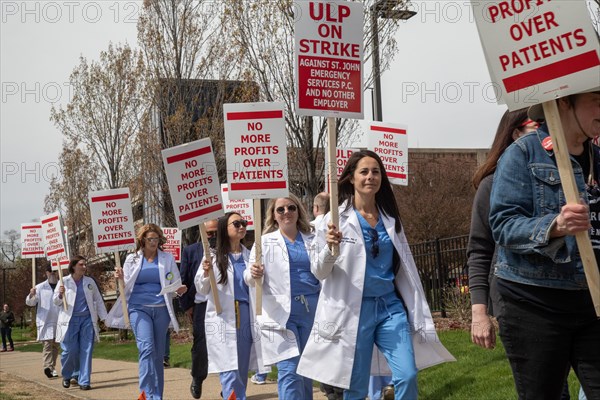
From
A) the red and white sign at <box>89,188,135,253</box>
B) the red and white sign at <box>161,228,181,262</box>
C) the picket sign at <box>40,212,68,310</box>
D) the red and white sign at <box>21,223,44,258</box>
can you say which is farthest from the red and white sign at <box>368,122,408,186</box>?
the red and white sign at <box>21,223,44,258</box>

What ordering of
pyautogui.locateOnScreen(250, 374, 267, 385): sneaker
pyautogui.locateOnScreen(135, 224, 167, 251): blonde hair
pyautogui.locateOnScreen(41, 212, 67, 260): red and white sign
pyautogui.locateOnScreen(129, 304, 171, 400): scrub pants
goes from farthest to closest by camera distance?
pyautogui.locateOnScreen(41, 212, 67, 260): red and white sign < pyautogui.locateOnScreen(250, 374, 267, 385): sneaker < pyautogui.locateOnScreen(135, 224, 167, 251): blonde hair < pyautogui.locateOnScreen(129, 304, 171, 400): scrub pants

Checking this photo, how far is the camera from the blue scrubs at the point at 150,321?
9.91m

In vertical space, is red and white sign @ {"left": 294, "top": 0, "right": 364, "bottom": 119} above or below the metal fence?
above

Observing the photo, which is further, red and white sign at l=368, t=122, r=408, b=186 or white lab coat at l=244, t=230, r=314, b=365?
red and white sign at l=368, t=122, r=408, b=186

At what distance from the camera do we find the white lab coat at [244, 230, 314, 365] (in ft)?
24.0

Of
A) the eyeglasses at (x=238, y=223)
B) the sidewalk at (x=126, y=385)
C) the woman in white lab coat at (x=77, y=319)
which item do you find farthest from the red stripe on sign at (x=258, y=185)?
the woman in white lab coat at (x=77, y=319)

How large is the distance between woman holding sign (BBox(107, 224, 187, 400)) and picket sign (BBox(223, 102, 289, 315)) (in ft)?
8.02

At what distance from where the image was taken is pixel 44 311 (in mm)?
17922

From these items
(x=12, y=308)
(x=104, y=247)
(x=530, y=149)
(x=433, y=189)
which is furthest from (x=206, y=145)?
(x=12, y=308)

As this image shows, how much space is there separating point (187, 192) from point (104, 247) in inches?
143

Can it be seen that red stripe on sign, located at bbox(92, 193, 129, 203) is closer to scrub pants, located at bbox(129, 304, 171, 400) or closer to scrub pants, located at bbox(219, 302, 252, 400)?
scrub pants, located at bbox(129, 304, 171, 400)

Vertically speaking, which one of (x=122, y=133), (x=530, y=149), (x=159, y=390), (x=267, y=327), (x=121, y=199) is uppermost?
(x=122, y=133)

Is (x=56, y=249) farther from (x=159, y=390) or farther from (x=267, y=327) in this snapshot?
(x=267, y=327)

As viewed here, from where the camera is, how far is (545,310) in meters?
3.87
